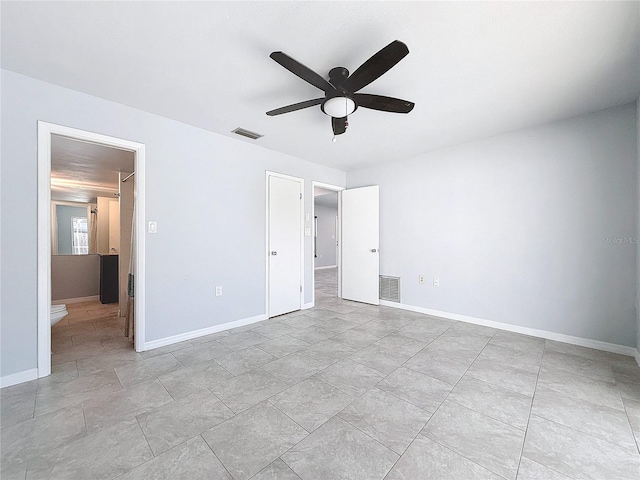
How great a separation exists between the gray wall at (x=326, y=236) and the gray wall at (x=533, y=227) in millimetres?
5953

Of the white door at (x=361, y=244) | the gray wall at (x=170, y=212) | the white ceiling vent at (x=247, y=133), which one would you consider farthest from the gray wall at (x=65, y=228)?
the white door at (x=361, y=244)

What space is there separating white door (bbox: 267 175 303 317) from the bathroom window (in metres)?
5.79

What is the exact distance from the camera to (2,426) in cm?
163

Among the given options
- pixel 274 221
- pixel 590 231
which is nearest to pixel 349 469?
pixel 274 221

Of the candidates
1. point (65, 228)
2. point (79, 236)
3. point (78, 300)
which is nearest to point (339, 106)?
point (78, 300)

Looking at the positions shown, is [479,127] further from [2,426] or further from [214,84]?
[2,426]

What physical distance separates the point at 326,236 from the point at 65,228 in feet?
25.8

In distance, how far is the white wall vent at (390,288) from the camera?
446 centimetres

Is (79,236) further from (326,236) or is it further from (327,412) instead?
(327,412)

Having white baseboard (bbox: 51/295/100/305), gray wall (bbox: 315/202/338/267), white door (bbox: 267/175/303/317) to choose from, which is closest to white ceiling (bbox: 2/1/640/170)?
white door (bbox: 267/175/303/317)

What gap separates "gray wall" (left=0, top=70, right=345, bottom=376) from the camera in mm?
2123

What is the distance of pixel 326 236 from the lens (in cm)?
1055

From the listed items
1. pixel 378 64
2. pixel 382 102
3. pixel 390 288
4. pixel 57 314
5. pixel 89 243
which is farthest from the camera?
pixel 89 243

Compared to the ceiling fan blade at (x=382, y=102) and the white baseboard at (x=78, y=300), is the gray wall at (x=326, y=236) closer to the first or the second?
the white baseboard at (x=78, y=300)
